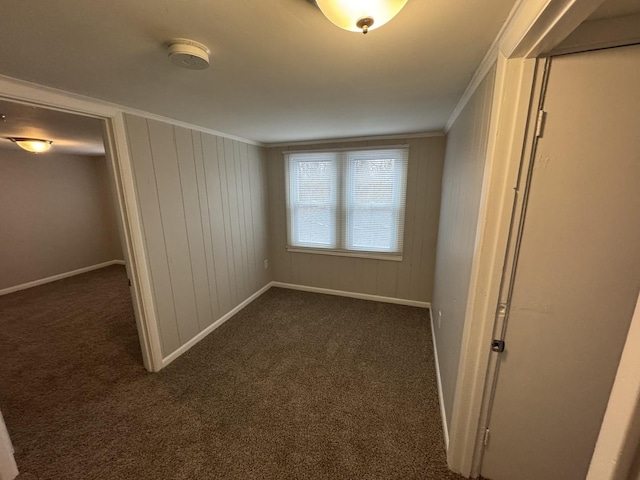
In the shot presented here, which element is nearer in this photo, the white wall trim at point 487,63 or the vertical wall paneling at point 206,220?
the white wall trim at point 487,63

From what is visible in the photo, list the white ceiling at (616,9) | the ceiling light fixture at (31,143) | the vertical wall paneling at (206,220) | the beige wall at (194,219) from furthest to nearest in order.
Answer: the ceiling light fixture at (31,143)
the vertical wall paneling at (206,220)
the beige wall at (194,219)
the white ceiling at (616,9)

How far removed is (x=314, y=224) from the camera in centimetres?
367

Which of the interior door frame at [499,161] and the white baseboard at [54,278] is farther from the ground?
the interior door frame at [499,161]

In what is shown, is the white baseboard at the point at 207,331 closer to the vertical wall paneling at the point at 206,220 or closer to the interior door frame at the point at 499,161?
the vertical wall paneling at the point at 206,220

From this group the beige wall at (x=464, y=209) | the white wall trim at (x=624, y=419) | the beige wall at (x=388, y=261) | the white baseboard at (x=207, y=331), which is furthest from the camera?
the beige wall at (x=388, y=261)

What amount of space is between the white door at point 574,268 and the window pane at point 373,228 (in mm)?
2199

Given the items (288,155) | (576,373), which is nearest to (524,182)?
(576,373)

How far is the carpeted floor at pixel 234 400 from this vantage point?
1.49 metres

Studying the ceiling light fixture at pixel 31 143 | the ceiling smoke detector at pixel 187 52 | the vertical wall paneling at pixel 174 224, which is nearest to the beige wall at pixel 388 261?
the vertical wall paneling at pixel 174 224

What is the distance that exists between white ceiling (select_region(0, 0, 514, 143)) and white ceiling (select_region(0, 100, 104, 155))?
0.70m

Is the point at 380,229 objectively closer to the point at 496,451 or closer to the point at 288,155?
the point at 288,155

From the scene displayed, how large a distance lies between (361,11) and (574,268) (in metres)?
1.27

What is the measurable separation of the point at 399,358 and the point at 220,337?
190 cm

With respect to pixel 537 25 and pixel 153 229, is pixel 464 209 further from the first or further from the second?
pixel 153 229
